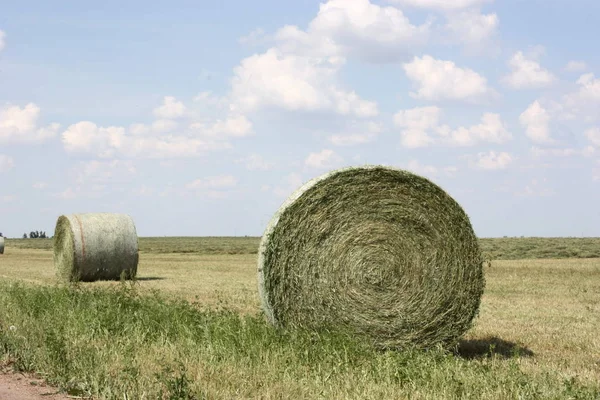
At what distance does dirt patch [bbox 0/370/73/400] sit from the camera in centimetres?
647

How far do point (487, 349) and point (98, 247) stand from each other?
13376mm

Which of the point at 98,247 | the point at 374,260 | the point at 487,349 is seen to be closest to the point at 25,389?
the point at 374,260

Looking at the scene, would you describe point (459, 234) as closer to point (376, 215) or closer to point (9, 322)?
point (376, 215)

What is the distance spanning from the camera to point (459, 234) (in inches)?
361

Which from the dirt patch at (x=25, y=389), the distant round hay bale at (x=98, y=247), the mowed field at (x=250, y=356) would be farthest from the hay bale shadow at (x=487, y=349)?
the distant round hay bale at (x=98, y=247)

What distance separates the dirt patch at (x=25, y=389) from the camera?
647cm

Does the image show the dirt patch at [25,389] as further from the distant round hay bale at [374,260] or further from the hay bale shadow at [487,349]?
the hay bale shadow at [487,349]

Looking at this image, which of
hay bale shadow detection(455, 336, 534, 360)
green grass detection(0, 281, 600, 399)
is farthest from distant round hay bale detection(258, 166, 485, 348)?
green grass detection(0, 281, 600, 399)

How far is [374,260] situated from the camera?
9086 millimetres

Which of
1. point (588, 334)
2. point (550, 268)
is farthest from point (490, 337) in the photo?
point (550, 268)

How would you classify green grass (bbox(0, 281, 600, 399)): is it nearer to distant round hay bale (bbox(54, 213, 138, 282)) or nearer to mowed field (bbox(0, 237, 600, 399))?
mowed field (bbox(0, 237, 600, 399))

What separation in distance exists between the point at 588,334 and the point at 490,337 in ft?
4.78

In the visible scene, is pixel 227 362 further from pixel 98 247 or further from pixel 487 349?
pixel 98 247

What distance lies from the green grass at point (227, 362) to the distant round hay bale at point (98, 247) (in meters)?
10.1
